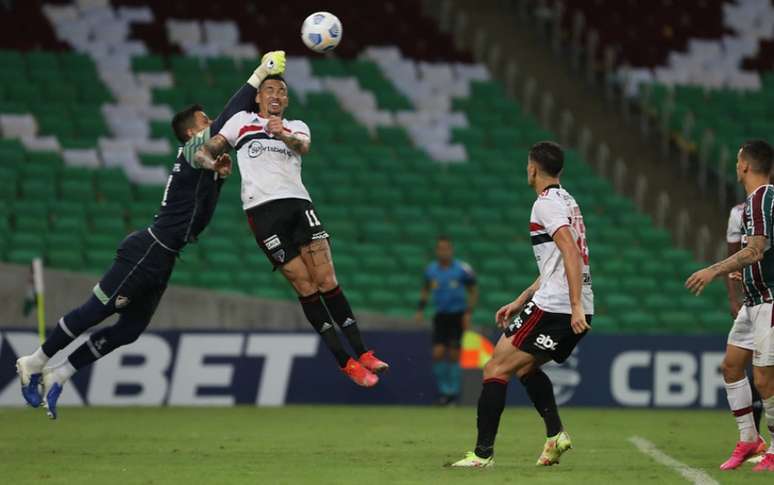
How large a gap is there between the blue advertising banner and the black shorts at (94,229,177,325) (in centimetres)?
562

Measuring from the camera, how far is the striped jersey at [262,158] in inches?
427

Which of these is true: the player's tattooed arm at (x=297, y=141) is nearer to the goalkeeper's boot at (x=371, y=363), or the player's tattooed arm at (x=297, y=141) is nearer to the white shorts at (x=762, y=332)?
the goalkeeper's boot at (x=371, y=363)

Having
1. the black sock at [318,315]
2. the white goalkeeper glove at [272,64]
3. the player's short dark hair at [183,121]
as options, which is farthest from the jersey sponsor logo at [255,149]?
the black sock at [318,315]

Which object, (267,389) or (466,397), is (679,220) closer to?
(466,397)

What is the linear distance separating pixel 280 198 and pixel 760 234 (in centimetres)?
371

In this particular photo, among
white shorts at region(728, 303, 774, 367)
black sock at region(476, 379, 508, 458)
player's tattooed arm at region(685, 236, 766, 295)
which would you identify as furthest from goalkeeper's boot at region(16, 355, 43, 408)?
white shorts at region(728, 303, 774, 367)

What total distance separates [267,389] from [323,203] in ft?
17.5

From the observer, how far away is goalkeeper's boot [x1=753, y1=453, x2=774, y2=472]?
9883mm

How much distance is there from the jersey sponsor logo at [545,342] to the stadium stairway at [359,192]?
1055 centimetres

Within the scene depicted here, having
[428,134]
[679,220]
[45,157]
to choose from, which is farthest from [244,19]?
[679,220]

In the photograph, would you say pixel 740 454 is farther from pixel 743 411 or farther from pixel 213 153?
pixel 213 153

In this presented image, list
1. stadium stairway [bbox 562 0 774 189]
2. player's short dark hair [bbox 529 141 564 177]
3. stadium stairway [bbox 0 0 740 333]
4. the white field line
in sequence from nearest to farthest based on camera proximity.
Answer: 1. the white field line
2. player's short dark hair [bbox 529 141 564 177]
3. stadium stairway [bbox 0 0 740 333]
4. stadium stairway [bbox 562 0 774 189]

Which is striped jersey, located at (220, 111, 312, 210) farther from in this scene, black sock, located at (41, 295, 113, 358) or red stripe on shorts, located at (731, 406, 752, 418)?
red stripe on shorts, located at (731, 406, 752, 418)

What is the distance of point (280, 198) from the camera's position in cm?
1084
